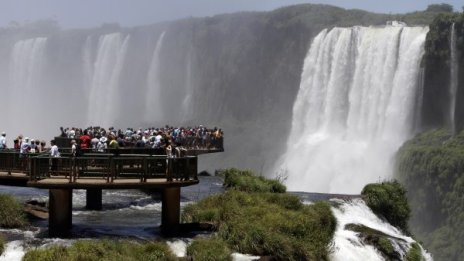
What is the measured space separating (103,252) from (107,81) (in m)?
88.2

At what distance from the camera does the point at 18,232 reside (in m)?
23.0

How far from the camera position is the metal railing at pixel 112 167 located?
22094 mm

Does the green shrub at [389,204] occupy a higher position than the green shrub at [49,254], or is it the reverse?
the green shrub at [389,204]

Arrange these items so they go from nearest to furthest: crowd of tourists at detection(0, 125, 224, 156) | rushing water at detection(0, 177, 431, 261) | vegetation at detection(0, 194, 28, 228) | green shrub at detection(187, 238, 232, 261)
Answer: green shrub at detection(187, 238, 232, 261) → rushing water at detection(0, 177, 431, 261) → vegetation at detection(0, 194, 28, 228) → crowd of tourists at detection(0, 125, 224, 156)

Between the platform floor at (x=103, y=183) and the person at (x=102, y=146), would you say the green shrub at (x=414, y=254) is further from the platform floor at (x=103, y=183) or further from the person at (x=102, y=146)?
the person at (x=102, y=146)

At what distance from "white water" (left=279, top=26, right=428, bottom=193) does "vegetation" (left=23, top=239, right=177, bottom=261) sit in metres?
46.3

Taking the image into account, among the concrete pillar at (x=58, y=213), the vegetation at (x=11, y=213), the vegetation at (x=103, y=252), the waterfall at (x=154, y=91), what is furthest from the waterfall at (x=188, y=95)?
the vegetation at (x=103, y=252)

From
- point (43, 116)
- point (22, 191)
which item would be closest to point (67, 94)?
point (43, 116)

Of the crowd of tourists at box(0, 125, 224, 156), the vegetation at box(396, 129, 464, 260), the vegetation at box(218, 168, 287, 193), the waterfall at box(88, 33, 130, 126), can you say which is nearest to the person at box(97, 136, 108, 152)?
the crowd of tourists at box(0, 125, 224, 156)

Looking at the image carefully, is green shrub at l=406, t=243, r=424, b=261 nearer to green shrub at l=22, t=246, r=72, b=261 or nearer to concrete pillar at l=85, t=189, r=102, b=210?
concrete pillar at l=85, t=189, r=102, b=210

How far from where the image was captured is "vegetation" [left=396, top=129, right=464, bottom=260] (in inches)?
2217

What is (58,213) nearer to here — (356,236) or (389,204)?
(356,236)

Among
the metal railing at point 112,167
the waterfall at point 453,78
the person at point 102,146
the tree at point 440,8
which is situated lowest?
the metal railing at point 112,167

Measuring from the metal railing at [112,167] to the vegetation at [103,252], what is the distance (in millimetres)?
2372
